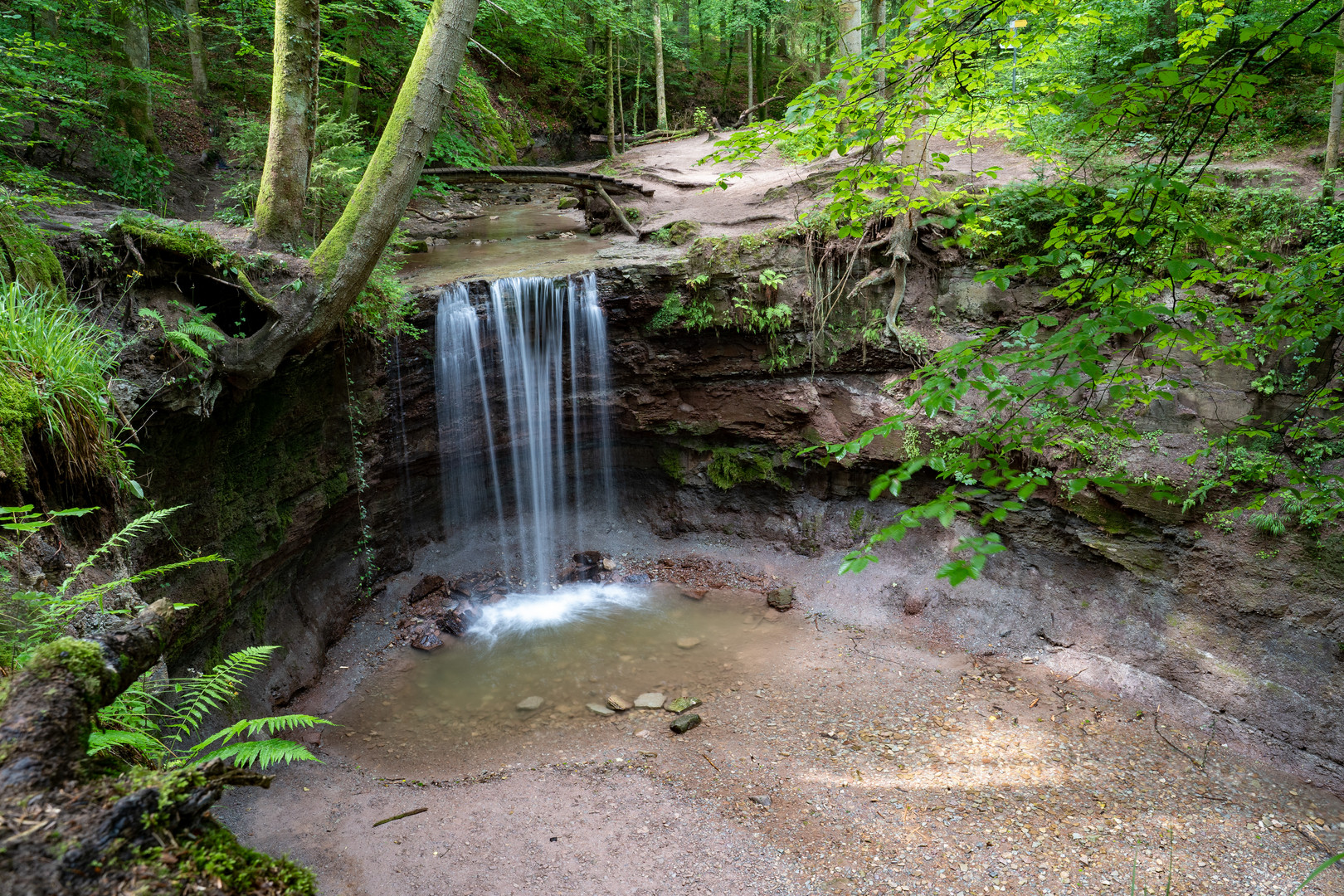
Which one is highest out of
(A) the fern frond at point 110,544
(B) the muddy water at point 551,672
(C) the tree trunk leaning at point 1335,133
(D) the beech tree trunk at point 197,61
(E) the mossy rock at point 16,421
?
(D) the beech tree trunk at point 197,61

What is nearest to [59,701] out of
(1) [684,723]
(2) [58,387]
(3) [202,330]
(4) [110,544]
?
(4) [110,544]

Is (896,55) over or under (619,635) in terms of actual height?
over

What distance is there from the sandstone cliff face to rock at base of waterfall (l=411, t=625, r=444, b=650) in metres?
0.91

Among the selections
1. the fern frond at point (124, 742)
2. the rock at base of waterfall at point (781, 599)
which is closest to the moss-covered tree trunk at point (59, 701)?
the fern frond at point (124, 742)

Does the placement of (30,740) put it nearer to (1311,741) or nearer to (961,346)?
(961,346)

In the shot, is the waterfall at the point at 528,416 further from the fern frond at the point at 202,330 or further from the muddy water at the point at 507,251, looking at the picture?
the fern frond at the point at 202,330

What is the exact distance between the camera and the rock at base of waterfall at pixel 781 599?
8891 mm

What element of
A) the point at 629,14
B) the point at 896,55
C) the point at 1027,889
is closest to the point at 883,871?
the point at 1027,889

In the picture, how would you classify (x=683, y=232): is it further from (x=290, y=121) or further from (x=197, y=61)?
(x=197, y=61)

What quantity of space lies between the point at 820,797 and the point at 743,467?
5330 mm

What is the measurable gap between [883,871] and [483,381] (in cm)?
732

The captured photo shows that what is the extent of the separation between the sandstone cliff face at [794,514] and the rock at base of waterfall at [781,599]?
2.73 feet

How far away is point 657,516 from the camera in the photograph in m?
10.5

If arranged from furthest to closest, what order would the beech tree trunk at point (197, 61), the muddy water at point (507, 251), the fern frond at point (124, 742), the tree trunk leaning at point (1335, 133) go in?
the beech tree trunk at point (197, 61)
the muddy water at point (507, 251)
the tree trunk leaning at point (1335, 133)
the fern frond at point (124, 742)
